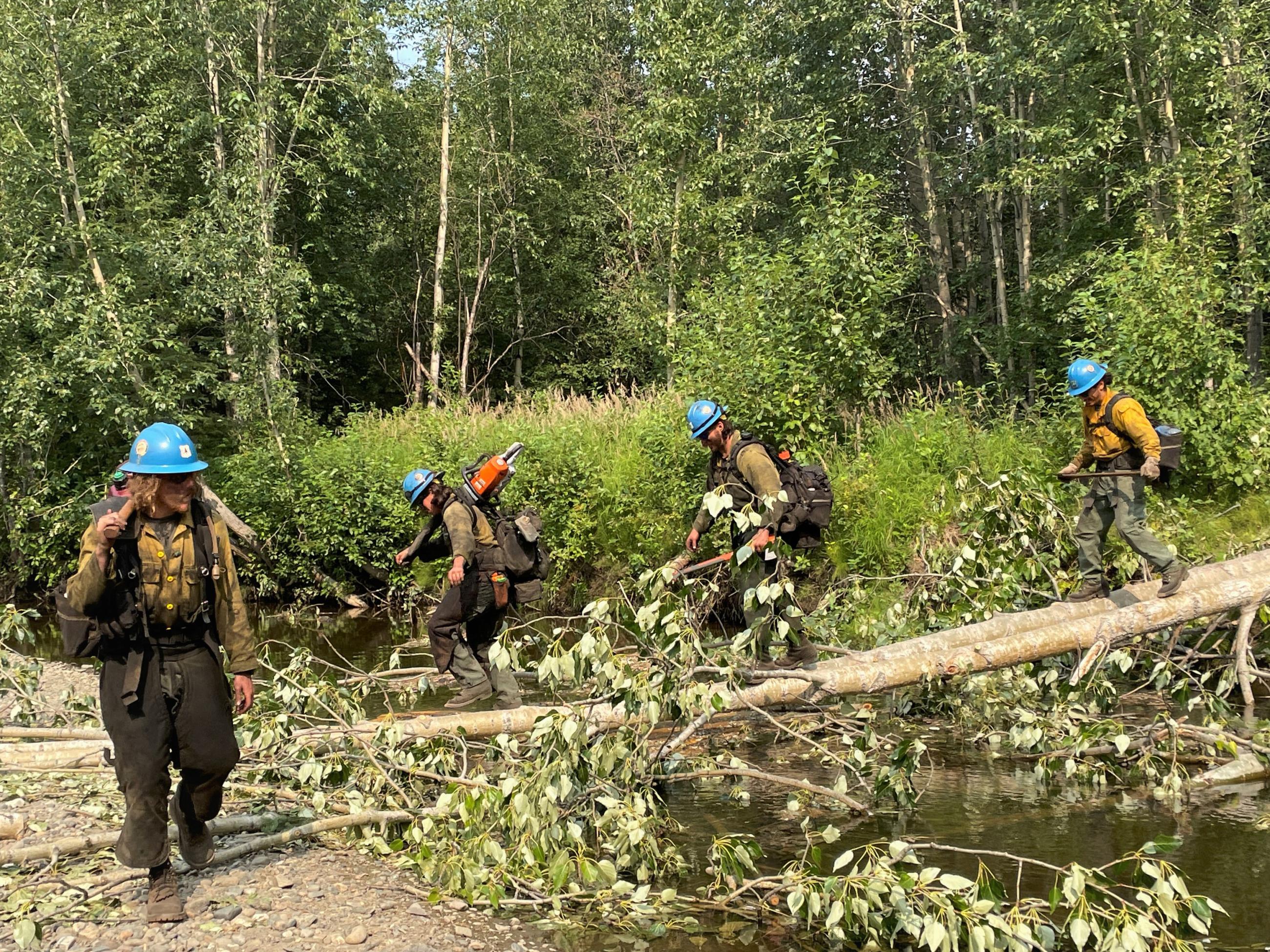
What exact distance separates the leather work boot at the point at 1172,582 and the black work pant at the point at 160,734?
18.0ft

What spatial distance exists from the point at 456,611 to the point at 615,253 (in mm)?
20521

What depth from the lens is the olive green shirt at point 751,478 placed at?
5977mm

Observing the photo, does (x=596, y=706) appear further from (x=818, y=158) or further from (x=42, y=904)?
(x=818, y=158)

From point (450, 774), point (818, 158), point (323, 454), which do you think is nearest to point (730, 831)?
point (450, 774)

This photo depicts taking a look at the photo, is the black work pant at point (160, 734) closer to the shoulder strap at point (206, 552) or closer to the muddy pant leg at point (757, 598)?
the shoulder strap at point (206, 552)

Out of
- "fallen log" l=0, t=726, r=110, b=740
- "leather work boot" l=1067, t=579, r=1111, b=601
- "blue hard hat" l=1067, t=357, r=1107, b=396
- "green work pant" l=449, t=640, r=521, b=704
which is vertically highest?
"blue hard hat" l=1067, t=357, r=1107, b=396

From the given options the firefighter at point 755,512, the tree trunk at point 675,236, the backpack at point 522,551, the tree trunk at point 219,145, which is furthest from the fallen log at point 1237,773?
the tree trunk at point 675,236

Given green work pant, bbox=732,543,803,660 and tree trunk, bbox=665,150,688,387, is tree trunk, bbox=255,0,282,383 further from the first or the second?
green work pant, bbox=732,543,803,660

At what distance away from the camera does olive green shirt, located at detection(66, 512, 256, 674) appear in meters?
3.74

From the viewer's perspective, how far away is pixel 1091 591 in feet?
22.7

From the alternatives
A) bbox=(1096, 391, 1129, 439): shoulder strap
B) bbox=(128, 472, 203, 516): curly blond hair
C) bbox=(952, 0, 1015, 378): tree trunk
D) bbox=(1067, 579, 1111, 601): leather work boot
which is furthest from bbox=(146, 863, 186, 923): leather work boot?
bbox=(952, 0, 1015, 378): tree trunk

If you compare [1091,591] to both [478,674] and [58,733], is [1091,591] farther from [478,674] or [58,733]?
[58,733]

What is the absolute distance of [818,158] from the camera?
12.3 meters

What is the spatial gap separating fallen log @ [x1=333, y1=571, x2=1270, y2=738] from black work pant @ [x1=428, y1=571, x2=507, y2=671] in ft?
5.30
